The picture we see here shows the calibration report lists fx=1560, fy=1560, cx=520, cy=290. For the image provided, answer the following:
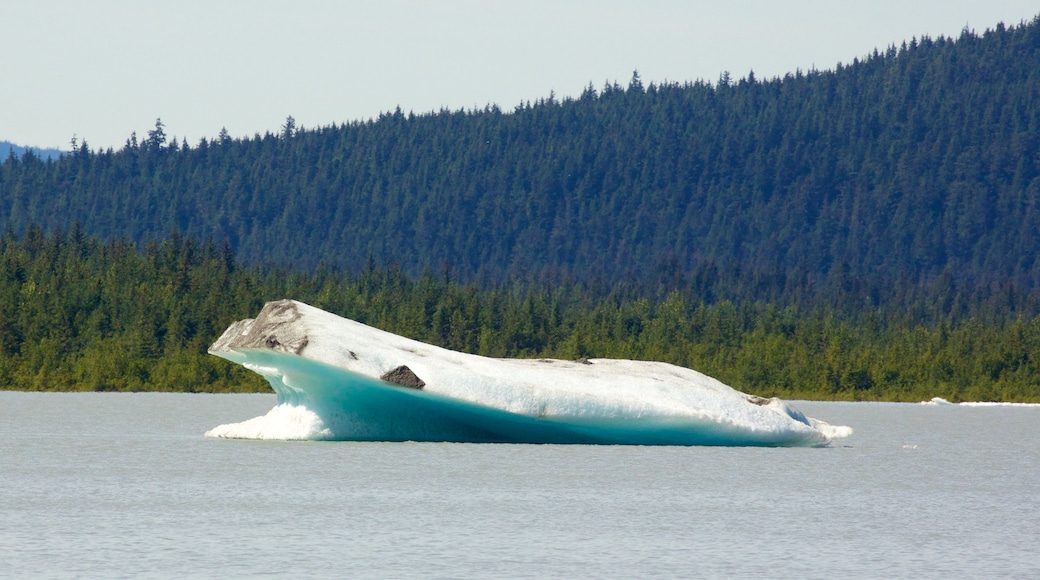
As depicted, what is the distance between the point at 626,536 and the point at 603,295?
17144 centimetres

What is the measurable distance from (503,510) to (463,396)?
262 inches

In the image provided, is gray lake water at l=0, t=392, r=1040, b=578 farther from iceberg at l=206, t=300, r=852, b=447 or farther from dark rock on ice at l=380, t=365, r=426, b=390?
dark rock on ice at l=380, t=365, r=426, b=390

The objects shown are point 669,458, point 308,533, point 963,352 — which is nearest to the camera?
point 308,533

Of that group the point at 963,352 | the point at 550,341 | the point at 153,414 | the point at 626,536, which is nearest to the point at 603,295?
the point at 550,341

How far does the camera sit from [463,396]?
3222cm

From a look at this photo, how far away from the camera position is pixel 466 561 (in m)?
20.4

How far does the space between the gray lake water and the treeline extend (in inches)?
2023

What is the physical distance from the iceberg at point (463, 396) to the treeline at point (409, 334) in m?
51.2

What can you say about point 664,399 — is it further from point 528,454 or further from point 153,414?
point 153,414

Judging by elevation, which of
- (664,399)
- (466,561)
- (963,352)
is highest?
(963,352)

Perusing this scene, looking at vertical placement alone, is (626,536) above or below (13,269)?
below

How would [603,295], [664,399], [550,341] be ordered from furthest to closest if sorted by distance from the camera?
[603,295], [550,341], [664,399]

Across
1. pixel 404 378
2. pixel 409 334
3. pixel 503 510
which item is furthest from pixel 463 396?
pixel 409 334

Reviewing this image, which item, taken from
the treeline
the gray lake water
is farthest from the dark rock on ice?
the treeline
